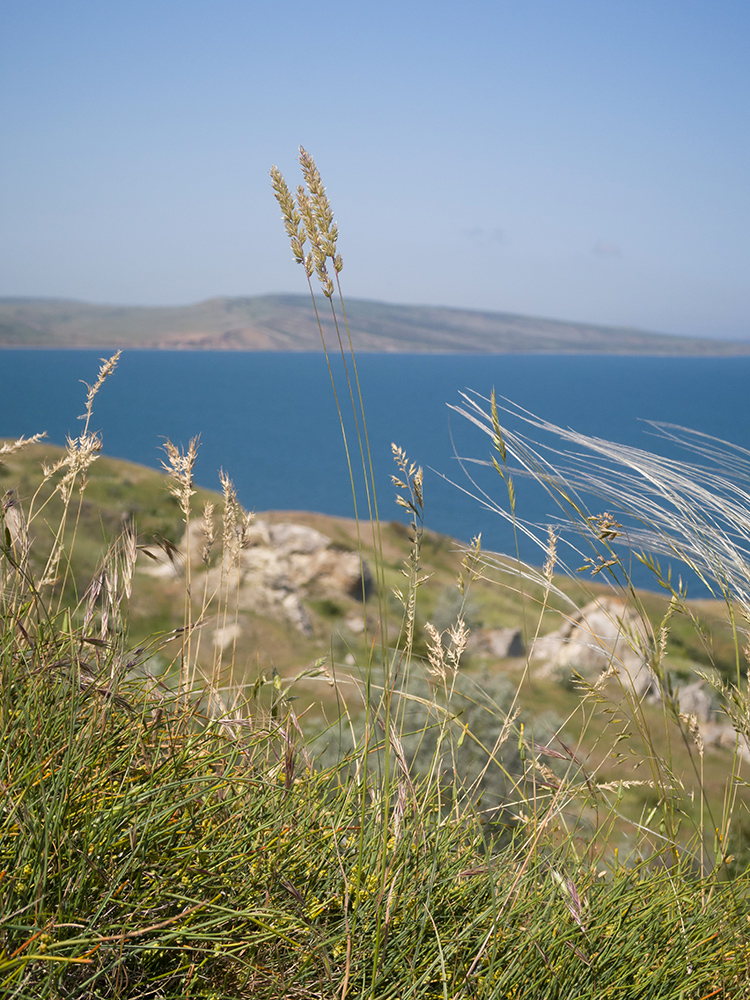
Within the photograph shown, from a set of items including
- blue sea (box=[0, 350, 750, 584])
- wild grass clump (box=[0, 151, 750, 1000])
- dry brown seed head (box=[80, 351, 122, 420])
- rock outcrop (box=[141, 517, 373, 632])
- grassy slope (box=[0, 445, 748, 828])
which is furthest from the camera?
blue sea (box=[0, 350, 750, 584])

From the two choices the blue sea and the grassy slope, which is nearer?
the grassy slope

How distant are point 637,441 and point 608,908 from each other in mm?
114271

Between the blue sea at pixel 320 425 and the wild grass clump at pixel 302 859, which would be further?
the blue sea at pixel 320 425

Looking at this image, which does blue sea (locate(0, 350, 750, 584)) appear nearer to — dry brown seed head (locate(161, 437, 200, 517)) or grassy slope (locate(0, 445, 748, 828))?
grassy slope (locate(0, 445, 748, 828))

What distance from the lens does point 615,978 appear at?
139 centimetres

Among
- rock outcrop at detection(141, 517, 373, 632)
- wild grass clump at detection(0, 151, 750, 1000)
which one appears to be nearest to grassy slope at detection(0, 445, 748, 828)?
rock outcrop at detection(141, 517, 373, 632)

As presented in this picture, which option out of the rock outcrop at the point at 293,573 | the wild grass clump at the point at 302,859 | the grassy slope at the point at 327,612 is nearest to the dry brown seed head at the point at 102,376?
the wild grass clump at the point at 302,859

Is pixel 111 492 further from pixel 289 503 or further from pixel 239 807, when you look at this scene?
pixel 289 503

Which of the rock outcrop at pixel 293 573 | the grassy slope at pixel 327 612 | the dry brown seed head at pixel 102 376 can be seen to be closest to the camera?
the dry brown seed head at pixel 102 376

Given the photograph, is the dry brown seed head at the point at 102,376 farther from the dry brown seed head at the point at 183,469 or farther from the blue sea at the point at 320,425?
the blue sea at the point at 320,425

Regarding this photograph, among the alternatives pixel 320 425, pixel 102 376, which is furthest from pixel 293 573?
pixel 320 425

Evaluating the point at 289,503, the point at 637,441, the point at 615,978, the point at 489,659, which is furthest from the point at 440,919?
the point at 637,441

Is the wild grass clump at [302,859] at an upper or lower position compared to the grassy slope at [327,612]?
upper

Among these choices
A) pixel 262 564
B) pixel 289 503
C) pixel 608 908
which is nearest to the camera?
pixel 608 908
